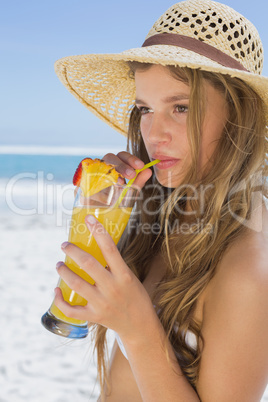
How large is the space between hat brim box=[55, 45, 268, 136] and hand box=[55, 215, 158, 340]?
0.71 m

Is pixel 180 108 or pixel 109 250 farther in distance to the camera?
pixel 180 108

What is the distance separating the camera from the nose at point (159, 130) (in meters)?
1.80

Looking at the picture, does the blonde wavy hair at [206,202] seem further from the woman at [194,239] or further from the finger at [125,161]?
the finger at [125,161]

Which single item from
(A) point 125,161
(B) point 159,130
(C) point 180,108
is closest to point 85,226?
(A) point 125,161

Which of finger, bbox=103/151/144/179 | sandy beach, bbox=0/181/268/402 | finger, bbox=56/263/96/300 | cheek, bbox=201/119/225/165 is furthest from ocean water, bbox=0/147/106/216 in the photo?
finger, bbox=56/263/96/300

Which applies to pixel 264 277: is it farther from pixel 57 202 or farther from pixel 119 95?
pixel 57 202

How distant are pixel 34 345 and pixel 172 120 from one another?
3.45 meters

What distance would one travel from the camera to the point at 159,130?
1.80 meters

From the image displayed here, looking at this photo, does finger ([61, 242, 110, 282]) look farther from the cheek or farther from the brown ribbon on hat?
the brown ribbon on hat

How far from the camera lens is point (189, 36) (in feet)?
5.90

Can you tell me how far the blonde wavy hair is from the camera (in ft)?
5.37

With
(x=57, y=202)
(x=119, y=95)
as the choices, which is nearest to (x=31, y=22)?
(x=57, y=202)

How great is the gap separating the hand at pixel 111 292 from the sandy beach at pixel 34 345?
3.16 feet

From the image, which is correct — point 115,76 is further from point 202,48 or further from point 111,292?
point 111,292
